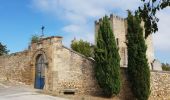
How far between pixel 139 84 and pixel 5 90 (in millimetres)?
8714

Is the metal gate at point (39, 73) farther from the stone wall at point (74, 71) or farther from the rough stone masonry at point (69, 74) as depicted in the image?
the stone wall at point (74, 71)

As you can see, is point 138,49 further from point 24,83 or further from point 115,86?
point 24,83

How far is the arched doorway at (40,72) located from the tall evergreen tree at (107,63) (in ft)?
13.4

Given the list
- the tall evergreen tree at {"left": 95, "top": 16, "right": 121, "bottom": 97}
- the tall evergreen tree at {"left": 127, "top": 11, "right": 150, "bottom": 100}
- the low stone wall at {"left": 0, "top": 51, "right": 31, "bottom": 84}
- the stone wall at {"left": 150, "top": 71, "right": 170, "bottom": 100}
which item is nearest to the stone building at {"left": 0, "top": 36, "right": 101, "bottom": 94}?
the tall evergreen tree at {"left": 95, "top": 16, "right": 121, "bottom": 97}

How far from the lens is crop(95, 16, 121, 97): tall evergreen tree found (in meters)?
21.6

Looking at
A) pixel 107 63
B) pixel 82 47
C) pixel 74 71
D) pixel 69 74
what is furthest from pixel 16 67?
pixel 82 47

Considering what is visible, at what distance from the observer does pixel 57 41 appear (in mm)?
22688

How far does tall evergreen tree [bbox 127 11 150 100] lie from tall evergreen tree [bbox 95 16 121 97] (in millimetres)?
989

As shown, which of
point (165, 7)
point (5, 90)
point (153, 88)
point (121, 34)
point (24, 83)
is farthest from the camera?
point (121, 34)

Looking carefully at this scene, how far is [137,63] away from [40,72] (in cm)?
712

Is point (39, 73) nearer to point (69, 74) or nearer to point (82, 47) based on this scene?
point (69, 74)

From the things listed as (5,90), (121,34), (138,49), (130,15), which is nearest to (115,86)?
(138,49)

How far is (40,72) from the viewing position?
24188mm

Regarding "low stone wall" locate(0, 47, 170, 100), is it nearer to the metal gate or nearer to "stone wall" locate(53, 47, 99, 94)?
"stone wall" locate(53, 47, 99, 94)
